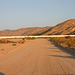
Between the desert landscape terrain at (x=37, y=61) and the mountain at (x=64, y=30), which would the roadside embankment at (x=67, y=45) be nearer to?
the desert landscape terrain at (x=37, y=61)

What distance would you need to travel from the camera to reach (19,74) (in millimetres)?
8664

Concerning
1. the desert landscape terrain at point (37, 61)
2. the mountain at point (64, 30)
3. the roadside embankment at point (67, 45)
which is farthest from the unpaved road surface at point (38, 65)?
the mountain at point (64, 30)

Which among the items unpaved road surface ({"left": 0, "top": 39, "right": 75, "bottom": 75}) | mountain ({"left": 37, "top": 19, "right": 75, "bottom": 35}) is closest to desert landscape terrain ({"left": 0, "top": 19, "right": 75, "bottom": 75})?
unpaved road surface ({"left": 0, "top": 39, "right": 75, "bottom": 75})

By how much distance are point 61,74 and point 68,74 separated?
34 centimetres

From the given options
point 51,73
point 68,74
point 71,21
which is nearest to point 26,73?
point 51,73

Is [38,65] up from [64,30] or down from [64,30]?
down

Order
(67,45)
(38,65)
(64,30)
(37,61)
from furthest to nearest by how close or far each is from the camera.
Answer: (64,30)
(67,45)
(37,61)
(38,65)

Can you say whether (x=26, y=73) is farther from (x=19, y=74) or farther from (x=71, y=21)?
(x=71, y=21)

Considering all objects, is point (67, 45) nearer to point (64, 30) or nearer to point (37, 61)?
point (37, 61)

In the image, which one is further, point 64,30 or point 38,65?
point 64,30

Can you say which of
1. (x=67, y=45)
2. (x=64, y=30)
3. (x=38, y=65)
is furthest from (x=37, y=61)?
(x=64, y=30)

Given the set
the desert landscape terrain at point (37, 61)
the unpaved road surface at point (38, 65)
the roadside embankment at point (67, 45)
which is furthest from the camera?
the roadside embankment at point (67, 45)

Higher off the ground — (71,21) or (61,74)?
(71,21)

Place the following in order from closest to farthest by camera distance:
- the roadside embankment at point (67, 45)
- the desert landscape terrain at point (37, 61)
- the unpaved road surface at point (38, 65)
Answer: the unpaved road surface at point (38, 65)
the desert landscape terrain at point (37, 61)
the roadside embankment at point (67, 45)
